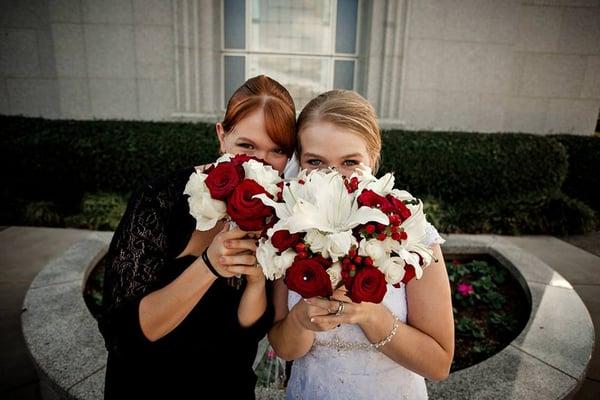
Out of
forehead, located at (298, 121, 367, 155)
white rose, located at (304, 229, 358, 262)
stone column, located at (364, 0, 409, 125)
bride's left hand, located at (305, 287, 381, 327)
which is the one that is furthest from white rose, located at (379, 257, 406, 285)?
stone column, located at (364, 0, 409, 125)

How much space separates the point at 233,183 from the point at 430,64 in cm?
719

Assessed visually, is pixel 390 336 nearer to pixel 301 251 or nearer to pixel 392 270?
pixel 392 270

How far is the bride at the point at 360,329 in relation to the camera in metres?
1.65

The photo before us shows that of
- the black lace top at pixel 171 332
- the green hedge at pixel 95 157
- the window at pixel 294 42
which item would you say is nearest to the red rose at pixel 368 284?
the black lace top at pixel 171 332

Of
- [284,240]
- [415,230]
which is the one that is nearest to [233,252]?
[284,240]

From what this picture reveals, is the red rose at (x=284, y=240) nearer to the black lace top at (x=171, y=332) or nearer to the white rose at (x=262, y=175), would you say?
the white rose at (x=262, y=175)

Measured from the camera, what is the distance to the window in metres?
7.42

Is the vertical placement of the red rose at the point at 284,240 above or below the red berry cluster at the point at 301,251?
above

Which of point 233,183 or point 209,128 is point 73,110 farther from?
point 233,183

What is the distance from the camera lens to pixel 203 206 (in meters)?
1.32

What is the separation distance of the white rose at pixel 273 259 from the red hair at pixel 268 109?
0.84m

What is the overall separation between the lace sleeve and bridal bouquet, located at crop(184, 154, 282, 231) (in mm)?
341

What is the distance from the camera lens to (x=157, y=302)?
153 cm

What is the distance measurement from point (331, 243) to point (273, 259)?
0.62ft
